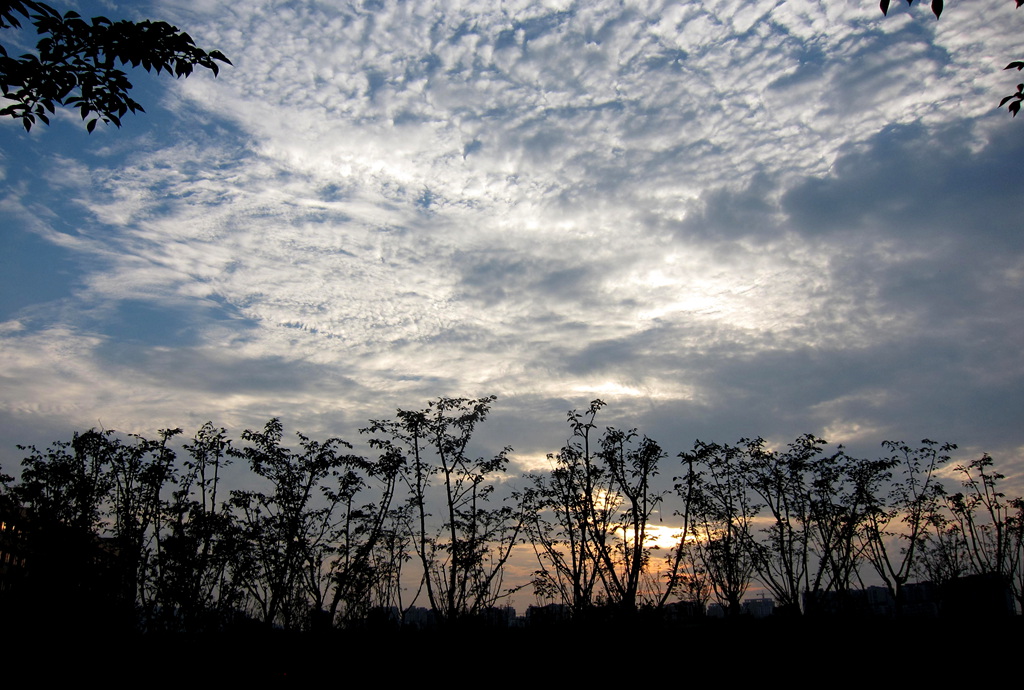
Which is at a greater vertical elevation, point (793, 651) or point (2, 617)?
point (2, 617)

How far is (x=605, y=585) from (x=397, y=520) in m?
7.37

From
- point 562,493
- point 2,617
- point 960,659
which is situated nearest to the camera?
point 960,659

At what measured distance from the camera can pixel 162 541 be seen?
760 inches

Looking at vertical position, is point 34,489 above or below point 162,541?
above

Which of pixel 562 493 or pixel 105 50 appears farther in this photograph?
pixel 562 493

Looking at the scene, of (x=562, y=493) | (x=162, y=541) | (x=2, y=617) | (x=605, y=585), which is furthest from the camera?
(x=562, y=493)

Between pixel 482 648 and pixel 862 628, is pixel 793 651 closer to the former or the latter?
pixel 862 628

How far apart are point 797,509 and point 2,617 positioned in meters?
22.9

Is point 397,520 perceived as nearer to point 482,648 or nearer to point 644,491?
point 644,491

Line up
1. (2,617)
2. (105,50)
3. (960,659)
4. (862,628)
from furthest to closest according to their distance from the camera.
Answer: (2,617) → (862,628) → (960,659) → (105,50)

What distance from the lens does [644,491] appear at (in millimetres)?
21641

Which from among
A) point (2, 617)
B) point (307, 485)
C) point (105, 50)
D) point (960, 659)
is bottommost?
point (960, 659)

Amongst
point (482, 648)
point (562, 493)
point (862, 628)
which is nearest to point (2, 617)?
point (482, 648)

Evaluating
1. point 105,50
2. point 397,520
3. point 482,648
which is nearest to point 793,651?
point 482,648
